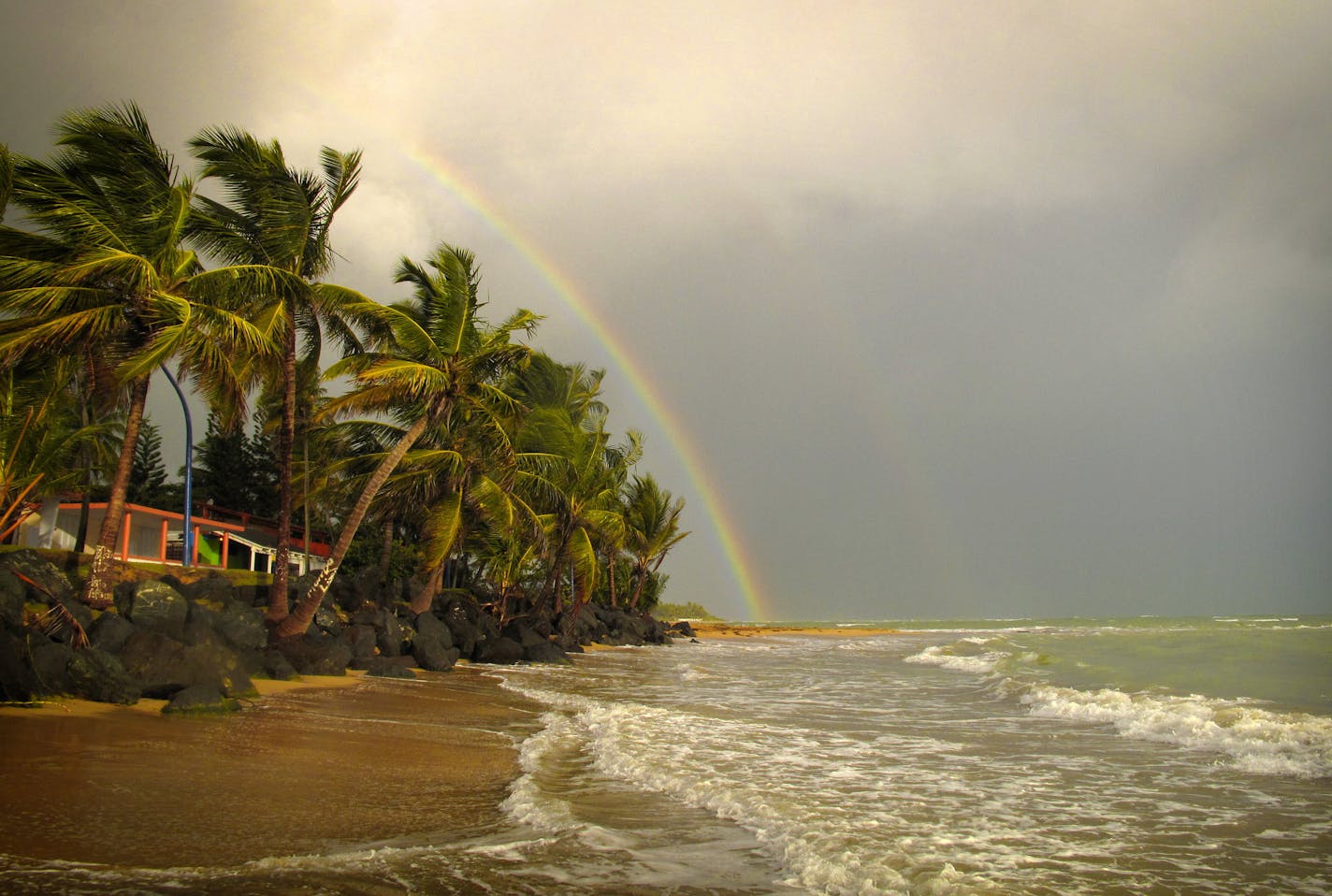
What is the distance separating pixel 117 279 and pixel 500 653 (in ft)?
39.2

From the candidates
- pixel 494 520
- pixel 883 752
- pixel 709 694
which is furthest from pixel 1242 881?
pixel 494 520

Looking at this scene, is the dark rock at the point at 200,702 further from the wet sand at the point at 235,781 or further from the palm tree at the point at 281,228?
the palm tree at the point at 281,228

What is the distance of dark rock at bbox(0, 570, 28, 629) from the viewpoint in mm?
9930

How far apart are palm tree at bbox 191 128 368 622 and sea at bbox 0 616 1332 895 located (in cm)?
681

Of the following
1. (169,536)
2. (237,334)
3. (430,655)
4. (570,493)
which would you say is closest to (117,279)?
(237,334)

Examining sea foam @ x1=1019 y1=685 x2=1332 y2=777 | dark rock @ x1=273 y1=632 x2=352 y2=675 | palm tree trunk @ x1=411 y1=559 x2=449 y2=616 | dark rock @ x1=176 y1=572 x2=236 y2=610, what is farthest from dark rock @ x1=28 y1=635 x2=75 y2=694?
palm tree trunk @ x1=411 y1=559 x2=449 y2=616

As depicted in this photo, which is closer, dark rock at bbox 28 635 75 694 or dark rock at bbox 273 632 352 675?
dark rock at bbox 28 635 75 694

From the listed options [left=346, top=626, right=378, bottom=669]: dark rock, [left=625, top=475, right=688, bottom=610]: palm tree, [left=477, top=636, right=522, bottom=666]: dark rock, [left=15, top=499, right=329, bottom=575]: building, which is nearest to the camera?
[left=346, top=626, right=378, bottom=669]: dark rock

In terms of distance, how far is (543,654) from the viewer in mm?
21562

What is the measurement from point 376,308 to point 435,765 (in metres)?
11.5

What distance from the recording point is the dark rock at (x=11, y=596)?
9.93 metres

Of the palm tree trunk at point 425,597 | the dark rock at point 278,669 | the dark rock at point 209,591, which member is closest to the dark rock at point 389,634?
the dark rock at point 209,591

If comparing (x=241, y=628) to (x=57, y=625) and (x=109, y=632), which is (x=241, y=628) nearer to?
(x=109, y=632)

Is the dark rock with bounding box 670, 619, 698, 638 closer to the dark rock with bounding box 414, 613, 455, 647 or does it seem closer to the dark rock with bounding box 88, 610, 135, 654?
the dark rock with bounding box 414, 613, 455, 647
